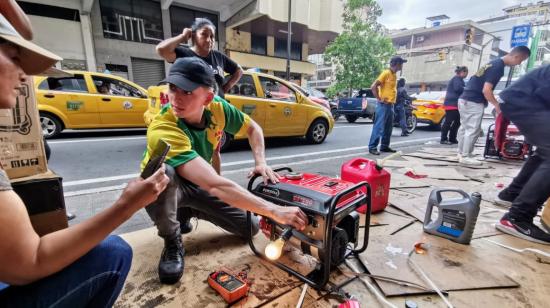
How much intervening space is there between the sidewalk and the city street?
0.96 ft

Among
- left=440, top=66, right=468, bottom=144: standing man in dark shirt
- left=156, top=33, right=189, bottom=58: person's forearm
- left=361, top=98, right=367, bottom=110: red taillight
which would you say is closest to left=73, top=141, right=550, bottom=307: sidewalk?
left=156, top=33, right=189, bottom=58: person's forearm

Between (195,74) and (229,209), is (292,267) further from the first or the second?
(195,74)

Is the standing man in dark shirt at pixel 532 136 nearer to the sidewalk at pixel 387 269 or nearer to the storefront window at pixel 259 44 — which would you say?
the sidewalk at pixel 387 269

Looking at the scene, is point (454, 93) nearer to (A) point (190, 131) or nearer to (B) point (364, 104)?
(B) point (364, 104)

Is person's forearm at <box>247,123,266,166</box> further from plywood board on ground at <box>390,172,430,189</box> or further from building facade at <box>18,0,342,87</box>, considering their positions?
building facade at <box>18,0,342,87</box>

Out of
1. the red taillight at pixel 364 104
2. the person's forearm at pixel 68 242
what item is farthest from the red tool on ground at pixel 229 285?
the red taillight at pixel 364 104

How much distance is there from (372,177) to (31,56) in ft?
7.30

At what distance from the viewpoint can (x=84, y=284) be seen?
2.95 feet

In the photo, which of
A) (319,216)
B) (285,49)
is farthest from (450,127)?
(285,49)

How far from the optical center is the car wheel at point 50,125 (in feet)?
17.9

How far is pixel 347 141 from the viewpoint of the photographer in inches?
261

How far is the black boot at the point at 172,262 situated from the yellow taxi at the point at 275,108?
121 inches

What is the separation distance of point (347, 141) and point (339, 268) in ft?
17.2

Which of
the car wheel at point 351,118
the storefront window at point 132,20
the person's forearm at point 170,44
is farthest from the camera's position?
the storefront window at point 132,20
